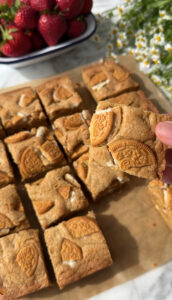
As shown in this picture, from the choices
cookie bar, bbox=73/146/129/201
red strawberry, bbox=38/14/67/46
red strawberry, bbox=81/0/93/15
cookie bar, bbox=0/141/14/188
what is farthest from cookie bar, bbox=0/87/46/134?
red strawberry, bbox=81/0/93/15

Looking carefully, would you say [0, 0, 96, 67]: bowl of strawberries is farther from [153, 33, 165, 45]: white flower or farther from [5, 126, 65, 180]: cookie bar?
[5, 126, 65, 180]: cookie bar

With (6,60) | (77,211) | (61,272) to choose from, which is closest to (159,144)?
(77,211)

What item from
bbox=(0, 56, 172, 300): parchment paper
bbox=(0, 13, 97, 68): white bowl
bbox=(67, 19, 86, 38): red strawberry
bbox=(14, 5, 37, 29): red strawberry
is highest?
bbox=(14, 5, 37, 29): red strawberry

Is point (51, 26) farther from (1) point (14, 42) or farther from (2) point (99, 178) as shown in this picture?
(2) point (99, 178)

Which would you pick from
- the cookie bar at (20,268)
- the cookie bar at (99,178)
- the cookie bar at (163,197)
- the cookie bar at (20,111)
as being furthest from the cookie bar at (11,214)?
the cookie bar at (163,197)

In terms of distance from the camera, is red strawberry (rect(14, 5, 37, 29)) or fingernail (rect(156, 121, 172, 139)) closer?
fingernail (rect(156, 121, 172, 139))

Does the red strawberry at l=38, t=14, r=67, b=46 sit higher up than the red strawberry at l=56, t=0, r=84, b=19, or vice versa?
the red strawberry at l=56, t=0, r=84, b=19

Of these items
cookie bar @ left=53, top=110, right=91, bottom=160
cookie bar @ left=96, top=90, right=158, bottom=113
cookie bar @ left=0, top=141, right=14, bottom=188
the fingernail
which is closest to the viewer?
the fingernail
